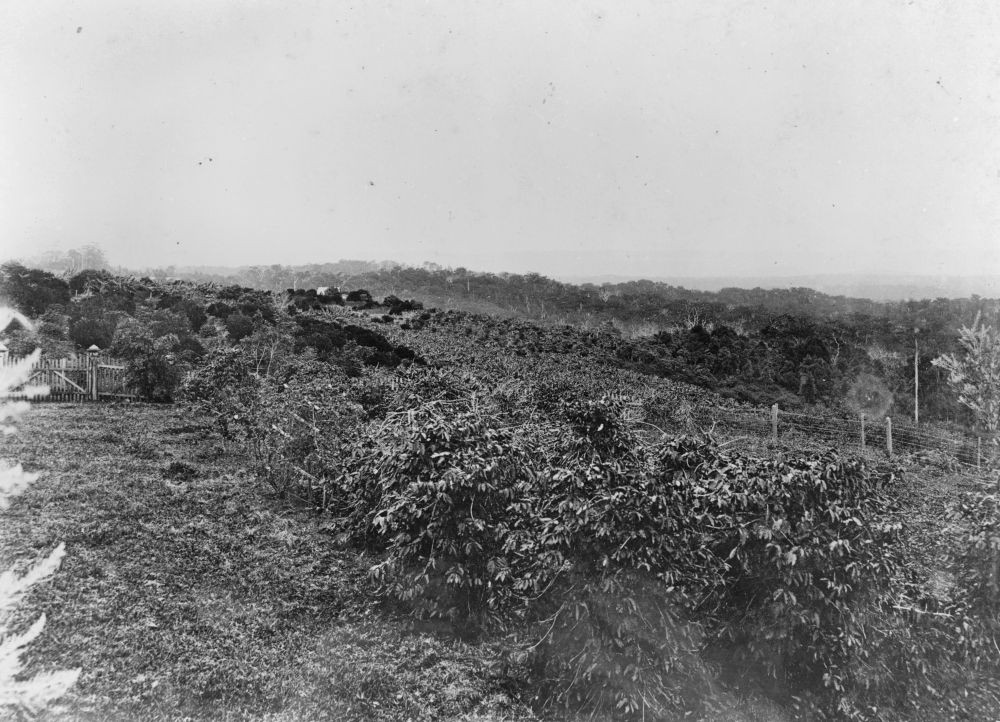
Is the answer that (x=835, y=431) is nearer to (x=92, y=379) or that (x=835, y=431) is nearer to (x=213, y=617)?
(x=213, y=617)

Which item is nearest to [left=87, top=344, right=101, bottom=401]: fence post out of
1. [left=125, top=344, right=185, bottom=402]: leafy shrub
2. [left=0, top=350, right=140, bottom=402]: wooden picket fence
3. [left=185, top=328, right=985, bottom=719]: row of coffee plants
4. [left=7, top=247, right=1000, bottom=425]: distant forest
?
[left=0, top=350, right=140, bottom=402]: wooden picket fence

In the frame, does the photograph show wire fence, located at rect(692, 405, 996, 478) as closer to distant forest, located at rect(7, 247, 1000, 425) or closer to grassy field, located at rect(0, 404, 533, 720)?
distant forest, located at rect(7, 247, 1000, 425)

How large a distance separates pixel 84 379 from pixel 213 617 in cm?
1062

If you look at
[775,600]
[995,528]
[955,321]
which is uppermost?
[955,321]

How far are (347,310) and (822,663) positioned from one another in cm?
2525

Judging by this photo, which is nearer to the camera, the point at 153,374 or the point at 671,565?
the point at 671,565

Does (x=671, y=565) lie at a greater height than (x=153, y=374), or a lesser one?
lesser

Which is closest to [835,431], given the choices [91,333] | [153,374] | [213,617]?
[213,617]

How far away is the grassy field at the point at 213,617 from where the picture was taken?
3.80 metres

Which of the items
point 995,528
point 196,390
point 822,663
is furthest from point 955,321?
point 196,390

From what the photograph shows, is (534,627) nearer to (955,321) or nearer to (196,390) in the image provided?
(196,390)

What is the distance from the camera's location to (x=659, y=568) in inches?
146

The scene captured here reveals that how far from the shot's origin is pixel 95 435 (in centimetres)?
953

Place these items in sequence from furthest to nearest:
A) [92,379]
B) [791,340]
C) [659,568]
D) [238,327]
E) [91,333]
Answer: [238,327] < [91,333] < [791,340] < [92,379] < [659,568]
